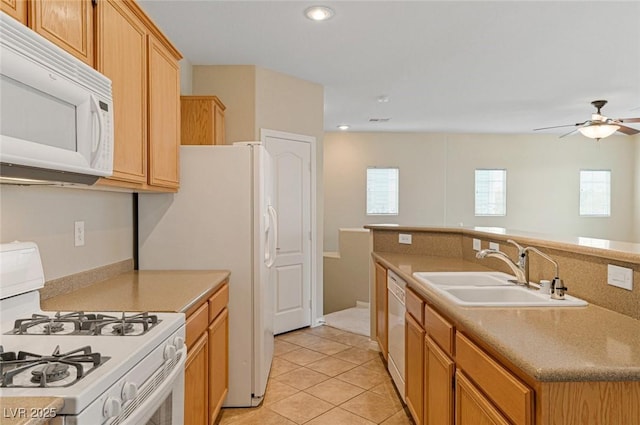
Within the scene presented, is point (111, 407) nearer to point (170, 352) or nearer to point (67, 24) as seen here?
point (170, 352)

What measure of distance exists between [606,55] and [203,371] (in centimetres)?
436

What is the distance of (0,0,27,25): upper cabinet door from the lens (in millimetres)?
1200

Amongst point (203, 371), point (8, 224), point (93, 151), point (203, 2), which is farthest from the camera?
point (203, 2)

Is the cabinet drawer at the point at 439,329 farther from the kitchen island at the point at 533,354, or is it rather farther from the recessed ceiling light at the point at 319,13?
the recessed ceiling light at the point at 319,13

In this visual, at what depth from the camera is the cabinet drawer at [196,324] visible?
1859mm

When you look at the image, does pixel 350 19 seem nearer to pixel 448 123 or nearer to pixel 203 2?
pixel 203 2

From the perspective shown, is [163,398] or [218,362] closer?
[163,398]

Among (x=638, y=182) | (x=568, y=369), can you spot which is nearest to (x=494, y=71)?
(x=568, y=369)

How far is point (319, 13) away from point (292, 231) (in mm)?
2217

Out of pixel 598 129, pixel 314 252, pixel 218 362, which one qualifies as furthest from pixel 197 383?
pixel 598 129

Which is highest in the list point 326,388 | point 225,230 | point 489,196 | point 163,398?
point 489,196

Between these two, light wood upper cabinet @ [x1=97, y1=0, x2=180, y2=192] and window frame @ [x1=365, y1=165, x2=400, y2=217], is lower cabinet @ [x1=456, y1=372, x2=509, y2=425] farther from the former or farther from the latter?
window frame @ [x1=365, y1=165, x2=400, y2=217]

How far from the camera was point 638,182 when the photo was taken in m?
8.23

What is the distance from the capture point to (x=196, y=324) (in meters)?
1.96
